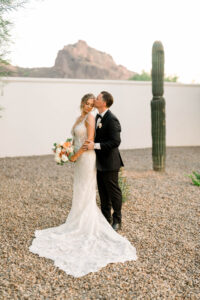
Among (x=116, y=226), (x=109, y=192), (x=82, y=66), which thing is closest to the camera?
(x=109, y=192)

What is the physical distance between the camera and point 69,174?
7.78 m

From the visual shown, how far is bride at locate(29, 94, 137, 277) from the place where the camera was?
344 centimetres

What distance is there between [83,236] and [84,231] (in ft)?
0.27

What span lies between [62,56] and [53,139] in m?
24.4

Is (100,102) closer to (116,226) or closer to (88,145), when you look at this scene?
(88,145)

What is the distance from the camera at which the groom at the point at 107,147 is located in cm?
384

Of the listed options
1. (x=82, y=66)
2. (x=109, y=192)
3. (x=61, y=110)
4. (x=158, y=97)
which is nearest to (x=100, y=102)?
(x=109, y=192)

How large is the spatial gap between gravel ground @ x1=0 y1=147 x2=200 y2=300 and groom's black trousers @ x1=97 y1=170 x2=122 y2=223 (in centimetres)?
33

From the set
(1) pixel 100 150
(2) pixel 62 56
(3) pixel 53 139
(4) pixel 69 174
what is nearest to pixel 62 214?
(1) pixel 100 150

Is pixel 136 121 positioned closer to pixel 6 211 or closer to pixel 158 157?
pixel 158 157

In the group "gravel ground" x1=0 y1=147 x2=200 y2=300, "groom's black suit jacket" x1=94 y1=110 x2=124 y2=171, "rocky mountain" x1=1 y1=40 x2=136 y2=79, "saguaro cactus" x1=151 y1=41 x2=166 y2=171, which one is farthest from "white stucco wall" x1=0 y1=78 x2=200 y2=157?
"rocky mountain" x1=1 y1=40 x2=136 y2=79

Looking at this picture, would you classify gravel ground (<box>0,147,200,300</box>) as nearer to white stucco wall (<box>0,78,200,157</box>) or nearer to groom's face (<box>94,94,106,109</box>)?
groom's face (<box>94,94,106,109</box>)

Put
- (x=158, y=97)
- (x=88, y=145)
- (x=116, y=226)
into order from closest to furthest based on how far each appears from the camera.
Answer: (x=88, y=145)
(x=116, y=226)
(x=158, y=97)

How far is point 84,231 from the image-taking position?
390 cm
